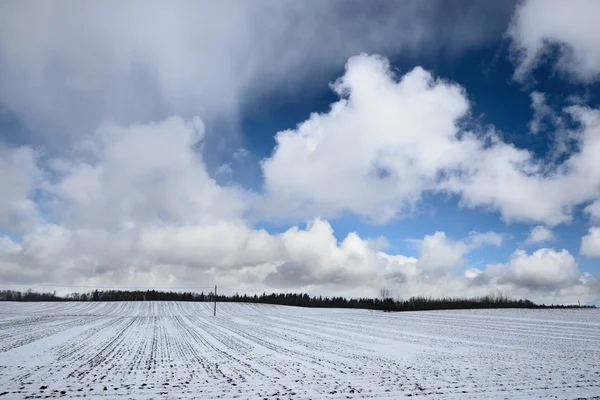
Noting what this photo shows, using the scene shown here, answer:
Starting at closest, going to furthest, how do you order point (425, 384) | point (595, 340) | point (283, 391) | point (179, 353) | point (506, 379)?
point (283, 391), point (425, 384), point (506, 379), point (179, 353), point (595, 340)

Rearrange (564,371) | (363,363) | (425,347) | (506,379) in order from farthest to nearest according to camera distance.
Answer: (425,347), (363,363), (564,371), (506,379)

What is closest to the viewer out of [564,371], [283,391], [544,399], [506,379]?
[544,399]

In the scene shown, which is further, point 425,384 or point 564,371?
point 564,371

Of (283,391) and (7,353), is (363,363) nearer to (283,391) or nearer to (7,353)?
(283,391)

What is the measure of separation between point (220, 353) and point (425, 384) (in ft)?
41.9

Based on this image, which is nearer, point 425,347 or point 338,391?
point 338,391

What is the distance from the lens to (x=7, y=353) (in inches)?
760

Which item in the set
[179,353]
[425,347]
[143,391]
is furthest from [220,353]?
[425,347]

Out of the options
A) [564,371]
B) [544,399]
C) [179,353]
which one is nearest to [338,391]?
[544,399]

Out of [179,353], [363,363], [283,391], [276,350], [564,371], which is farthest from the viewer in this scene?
[276,350]

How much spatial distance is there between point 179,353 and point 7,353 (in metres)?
9.05

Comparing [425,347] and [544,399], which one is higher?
[544,399]

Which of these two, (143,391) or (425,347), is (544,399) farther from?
(425,347)

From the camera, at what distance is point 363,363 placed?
59.9 ft
